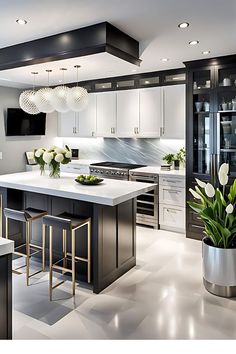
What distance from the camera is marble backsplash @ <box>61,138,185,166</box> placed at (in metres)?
6.00

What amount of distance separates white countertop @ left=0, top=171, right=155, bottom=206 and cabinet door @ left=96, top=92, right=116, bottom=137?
7.44 ft

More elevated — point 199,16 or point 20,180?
point 199,16

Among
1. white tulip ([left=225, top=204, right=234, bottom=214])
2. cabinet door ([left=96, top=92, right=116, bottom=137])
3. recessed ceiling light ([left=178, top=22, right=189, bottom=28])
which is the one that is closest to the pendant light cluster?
recessed ceiling light ([left=178, top=22, right=189, bottom=28])

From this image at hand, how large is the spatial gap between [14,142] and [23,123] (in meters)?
0.45

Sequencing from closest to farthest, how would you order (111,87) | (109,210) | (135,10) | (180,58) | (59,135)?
(135,10)
(109,210)
(180,58)
(111,87)
(59,135)

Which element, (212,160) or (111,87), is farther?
(111,87)

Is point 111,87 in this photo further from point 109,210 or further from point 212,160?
point 109,210

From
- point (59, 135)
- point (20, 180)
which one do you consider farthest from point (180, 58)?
point (59, 135)

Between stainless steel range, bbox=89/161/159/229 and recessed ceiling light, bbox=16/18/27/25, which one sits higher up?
recessed ceiling light, bbox=16/18/27/25

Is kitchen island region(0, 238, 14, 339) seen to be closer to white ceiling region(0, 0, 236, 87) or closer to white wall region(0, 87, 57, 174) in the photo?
white ceiling region(0, 0, 236, 87)

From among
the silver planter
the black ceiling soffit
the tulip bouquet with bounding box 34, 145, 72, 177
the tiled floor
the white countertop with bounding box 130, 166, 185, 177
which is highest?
the black ceiling soffit

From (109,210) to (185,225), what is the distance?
2.16m

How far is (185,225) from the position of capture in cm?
511
